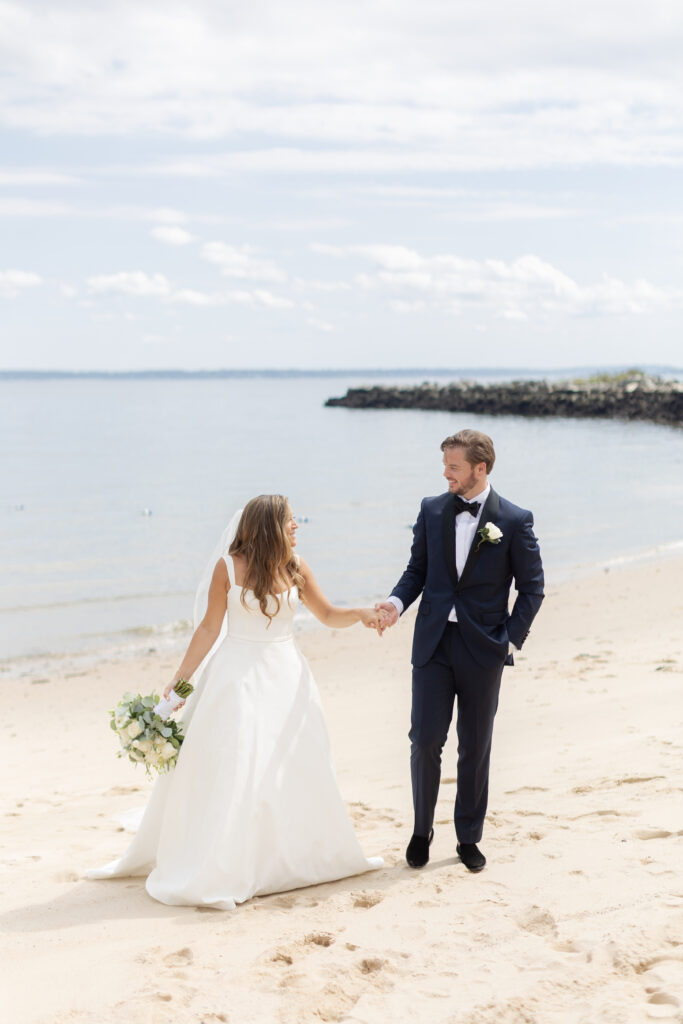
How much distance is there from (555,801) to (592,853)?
98 centimetres

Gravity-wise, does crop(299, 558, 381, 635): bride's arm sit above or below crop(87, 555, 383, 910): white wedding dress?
above

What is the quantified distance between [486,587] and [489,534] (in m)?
0.29

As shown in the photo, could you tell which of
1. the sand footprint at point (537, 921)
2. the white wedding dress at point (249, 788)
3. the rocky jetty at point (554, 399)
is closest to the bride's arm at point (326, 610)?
the white wedding dress at point (249, 788)

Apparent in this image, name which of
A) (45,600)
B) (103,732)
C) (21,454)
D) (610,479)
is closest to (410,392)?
(21,454)

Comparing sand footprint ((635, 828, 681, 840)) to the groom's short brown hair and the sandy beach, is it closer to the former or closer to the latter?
the sandy beach

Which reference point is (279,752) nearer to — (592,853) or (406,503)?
(592,853)

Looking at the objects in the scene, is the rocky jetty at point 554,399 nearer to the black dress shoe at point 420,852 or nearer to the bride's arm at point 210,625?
the black dress shoe at point 420,852

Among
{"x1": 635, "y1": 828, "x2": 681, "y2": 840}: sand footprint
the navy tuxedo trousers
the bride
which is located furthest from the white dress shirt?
{"x1": 635, "y1": 828, "x2": 681, "y2": 840}: sand footprint

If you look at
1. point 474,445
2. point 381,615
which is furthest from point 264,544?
point 474,445

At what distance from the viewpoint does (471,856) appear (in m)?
4.79

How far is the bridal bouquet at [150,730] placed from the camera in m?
4.70

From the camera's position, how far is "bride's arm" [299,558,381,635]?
491 cm

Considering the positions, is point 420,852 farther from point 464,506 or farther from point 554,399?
point 554,399

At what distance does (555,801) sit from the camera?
5.67 metres
